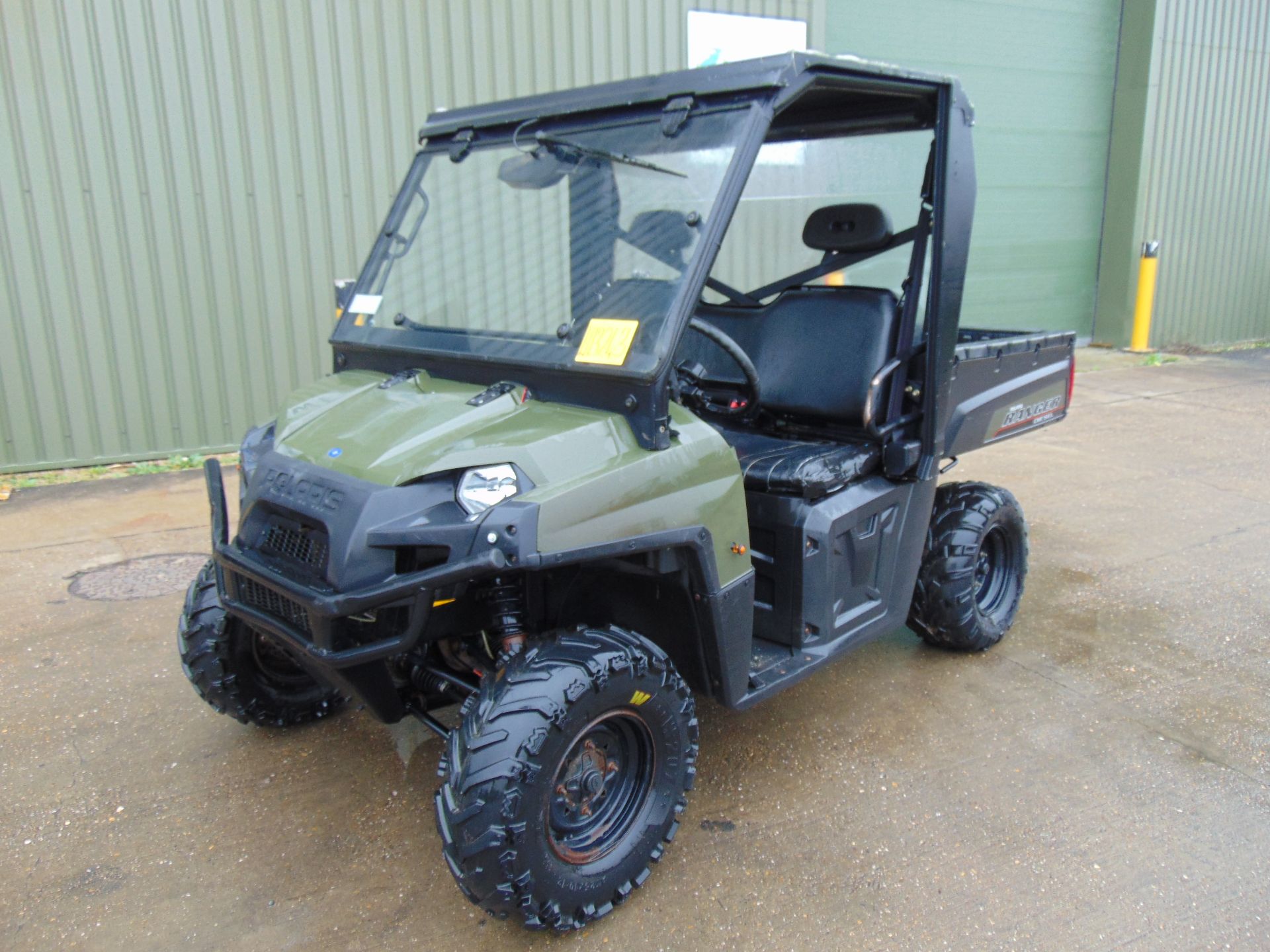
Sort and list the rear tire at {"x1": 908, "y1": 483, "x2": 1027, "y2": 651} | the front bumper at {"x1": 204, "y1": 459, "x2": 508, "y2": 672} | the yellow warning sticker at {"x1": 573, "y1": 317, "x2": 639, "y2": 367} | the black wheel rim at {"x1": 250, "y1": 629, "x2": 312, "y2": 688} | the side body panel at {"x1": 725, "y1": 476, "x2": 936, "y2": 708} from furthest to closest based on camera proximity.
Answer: the rear tire at {"x1": 908, "y1": 483, "x2": 1027, "y2": 651}, the black wheel rim at {"x1": 250, "y1": 629, "x2": 312, "y2": 688}, the side body panel at {"x1": 725, "y1": 476, "x2": 936, "y2": 708}, the yellow warning sticker at {"x1": 573, "y1": 317, "x2": 639, "y2": 367}, the front bumper at {"x1": 204, "y1": 459, "x2": 508, "y2": 672}

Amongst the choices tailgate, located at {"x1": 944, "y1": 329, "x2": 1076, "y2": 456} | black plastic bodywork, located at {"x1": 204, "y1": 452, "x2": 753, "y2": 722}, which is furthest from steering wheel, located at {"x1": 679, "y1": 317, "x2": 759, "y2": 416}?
tailgate, located at {"x1": 944, "y1": 329, "x2": 1076, "y2": 456}

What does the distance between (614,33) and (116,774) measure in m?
6.58

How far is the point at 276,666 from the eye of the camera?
10.5 ft

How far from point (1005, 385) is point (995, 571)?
0.85 m

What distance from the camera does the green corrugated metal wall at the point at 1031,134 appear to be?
10.0 metres

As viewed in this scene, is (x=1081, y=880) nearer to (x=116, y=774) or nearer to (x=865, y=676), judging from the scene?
(x=865, y=676)

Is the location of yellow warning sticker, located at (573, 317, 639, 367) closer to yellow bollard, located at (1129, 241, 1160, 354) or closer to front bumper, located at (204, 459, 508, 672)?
front bumper, located at (204, 459, 508, 672)

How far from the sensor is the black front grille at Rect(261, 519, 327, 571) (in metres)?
2.28

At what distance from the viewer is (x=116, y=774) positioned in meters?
3.08

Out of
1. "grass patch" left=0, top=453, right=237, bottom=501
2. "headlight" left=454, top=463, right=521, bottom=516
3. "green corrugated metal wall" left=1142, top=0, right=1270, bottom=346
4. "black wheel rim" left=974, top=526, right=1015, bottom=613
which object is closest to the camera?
"headlight" left=454, top=463, right=521, bottom=516

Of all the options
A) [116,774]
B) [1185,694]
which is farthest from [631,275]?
[1185,694]

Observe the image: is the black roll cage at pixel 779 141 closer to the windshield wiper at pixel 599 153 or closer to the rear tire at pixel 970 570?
the windshield wiper at pixel 599 153

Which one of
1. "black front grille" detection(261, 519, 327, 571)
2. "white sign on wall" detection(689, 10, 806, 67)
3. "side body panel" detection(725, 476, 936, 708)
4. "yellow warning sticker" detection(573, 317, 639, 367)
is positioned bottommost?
"side body panel" detection(725, 476, 936, 708)

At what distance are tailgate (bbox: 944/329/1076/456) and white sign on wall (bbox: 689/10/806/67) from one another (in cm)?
482
